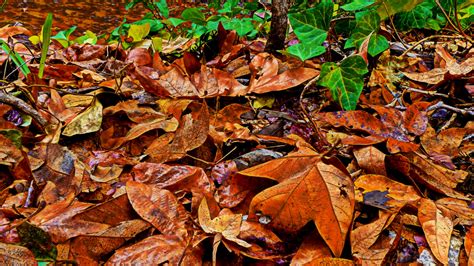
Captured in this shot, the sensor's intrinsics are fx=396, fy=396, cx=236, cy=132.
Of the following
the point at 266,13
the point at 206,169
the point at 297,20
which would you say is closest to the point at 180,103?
the point at 206,169

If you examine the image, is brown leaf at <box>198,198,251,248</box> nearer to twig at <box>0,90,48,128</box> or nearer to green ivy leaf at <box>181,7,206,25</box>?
twig at <box>0,90,48,128</box>

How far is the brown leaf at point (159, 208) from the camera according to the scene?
2.85ft

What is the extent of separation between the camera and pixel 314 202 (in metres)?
0.83

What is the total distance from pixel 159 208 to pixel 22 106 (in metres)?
0.60

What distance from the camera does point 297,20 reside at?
1369 millimetres

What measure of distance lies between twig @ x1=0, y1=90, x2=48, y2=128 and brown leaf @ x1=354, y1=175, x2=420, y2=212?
93 cm

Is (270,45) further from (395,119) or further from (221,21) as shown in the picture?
(395,119)

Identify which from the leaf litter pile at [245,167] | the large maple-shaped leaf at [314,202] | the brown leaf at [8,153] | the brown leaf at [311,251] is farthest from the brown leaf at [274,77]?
the brown leaf at [8,153]

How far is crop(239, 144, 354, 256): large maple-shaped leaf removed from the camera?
810mm

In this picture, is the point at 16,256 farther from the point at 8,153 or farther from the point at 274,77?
the point at 274,77

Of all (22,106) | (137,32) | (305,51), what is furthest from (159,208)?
(137,32)

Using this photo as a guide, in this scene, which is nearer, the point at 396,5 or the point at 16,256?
the point at 16,256

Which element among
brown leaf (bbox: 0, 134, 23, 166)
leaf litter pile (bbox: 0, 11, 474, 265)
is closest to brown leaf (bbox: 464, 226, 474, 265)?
leaf litter pile (bbox: 0, 11, 474, 265)

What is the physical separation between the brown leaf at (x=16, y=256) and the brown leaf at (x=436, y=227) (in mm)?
794
